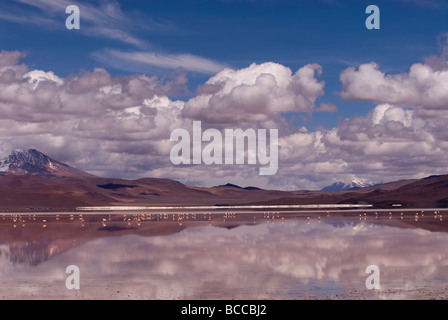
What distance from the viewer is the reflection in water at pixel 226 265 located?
26.4 meters

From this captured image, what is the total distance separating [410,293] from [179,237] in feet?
104

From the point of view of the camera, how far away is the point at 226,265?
1368 inches

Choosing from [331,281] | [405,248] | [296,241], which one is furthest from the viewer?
[296,241]

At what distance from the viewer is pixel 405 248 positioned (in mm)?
43094

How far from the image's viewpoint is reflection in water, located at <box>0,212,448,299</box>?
2636cm

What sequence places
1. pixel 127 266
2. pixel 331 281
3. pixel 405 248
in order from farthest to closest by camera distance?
pixel 405 248 < pixel 127 266 < pixel 331 281

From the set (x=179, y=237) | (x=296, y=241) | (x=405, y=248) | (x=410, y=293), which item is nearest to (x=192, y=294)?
(x=410, y=293)

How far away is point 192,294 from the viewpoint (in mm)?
25734
